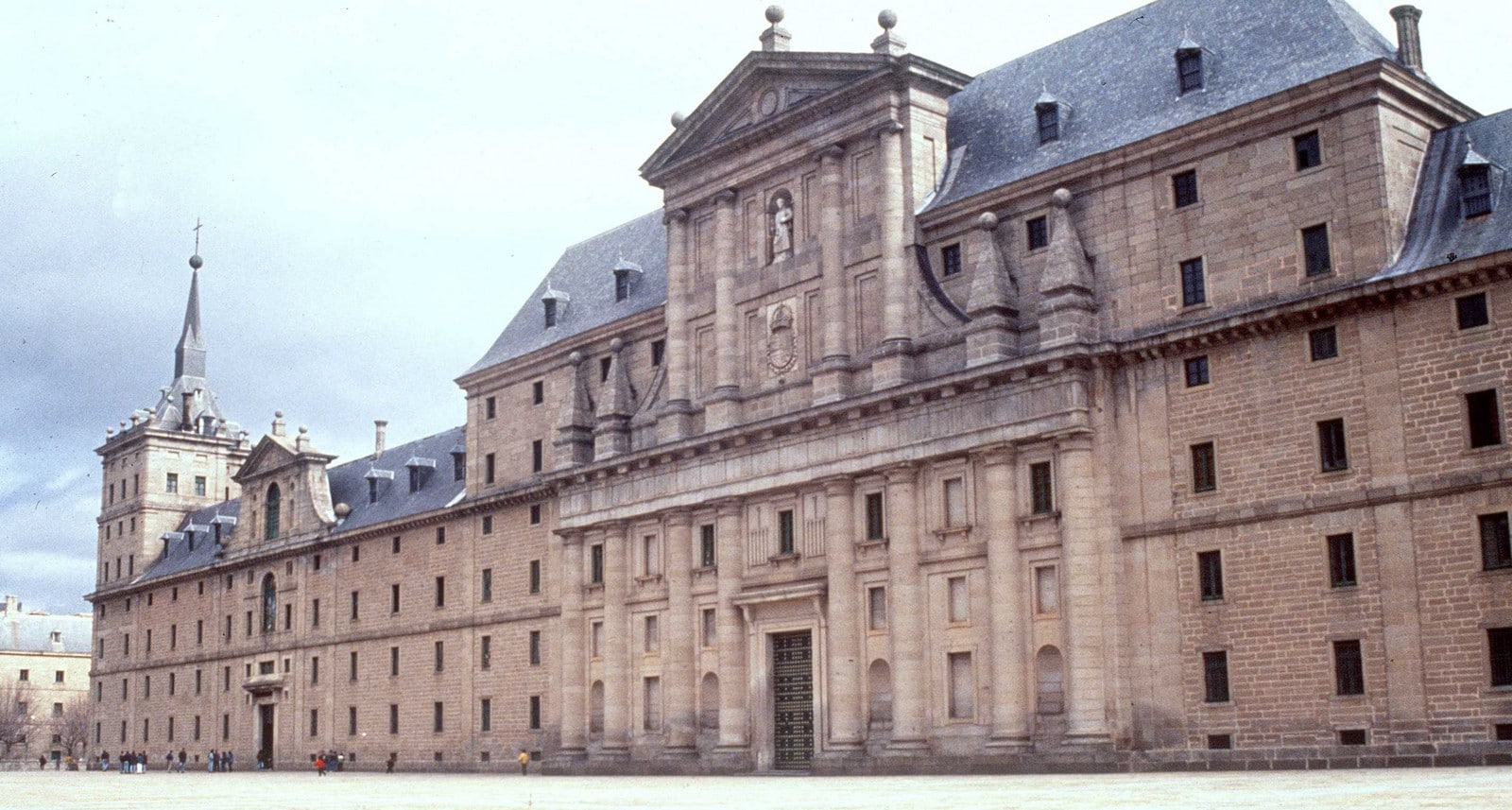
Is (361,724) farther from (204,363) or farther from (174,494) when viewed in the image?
(204,363)

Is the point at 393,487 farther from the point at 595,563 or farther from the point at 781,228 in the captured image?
the point at 781,228

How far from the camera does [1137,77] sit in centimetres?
4778

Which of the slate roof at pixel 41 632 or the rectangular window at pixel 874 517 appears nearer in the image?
the rectangular window at pixel 874 517

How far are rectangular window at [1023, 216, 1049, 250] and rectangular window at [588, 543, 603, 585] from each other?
64.8 ft

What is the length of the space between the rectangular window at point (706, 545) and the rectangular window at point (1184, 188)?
18.5 meters

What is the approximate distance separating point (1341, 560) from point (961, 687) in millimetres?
11350

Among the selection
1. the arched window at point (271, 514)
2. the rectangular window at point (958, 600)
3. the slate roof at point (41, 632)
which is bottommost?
the rectangular window at point (958, 600)

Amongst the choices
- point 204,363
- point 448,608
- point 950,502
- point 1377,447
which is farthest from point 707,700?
point 204,363

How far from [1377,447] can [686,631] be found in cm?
2366

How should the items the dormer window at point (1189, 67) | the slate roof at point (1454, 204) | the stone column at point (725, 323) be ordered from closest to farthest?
the slate roof at point (1454, 204) < the dormer window at point (1189, 67) < the stone column at point (725, 323)

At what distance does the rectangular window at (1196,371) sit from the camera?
1692 inches

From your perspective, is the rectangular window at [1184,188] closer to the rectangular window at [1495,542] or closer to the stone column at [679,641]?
the rectangular window at [1495,542]

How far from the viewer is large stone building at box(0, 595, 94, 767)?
142 m

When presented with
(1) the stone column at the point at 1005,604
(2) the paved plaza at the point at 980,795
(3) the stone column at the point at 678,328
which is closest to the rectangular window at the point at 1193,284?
(1) the stone column at the point at 1005,604
